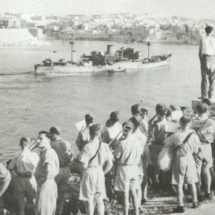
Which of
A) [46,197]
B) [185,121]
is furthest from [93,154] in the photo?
[185,121]

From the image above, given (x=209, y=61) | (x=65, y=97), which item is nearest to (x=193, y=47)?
(x=65, y=97)

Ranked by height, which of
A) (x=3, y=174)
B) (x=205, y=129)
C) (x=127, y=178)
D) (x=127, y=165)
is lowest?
(x=127, y=178)

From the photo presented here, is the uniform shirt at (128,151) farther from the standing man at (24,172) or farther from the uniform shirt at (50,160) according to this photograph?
the standing man at (24,172)

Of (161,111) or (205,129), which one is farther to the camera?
(161,111)

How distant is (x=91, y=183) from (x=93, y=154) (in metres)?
0.30

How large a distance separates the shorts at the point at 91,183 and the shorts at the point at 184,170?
936mm

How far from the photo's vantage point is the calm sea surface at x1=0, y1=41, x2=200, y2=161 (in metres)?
32.5

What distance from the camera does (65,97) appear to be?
142 ft

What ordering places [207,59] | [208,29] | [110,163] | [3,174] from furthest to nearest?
1. [207,59]
2. [208,29]
3. [110,163]
4. [3,174]

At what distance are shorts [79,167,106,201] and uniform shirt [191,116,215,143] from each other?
144 cm

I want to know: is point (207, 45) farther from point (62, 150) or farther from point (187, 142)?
point (62, 150)

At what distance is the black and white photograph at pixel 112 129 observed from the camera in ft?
16.3

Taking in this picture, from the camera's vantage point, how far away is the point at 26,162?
4.92m

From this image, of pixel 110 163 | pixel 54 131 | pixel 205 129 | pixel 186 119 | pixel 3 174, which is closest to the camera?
pixel 3 174
